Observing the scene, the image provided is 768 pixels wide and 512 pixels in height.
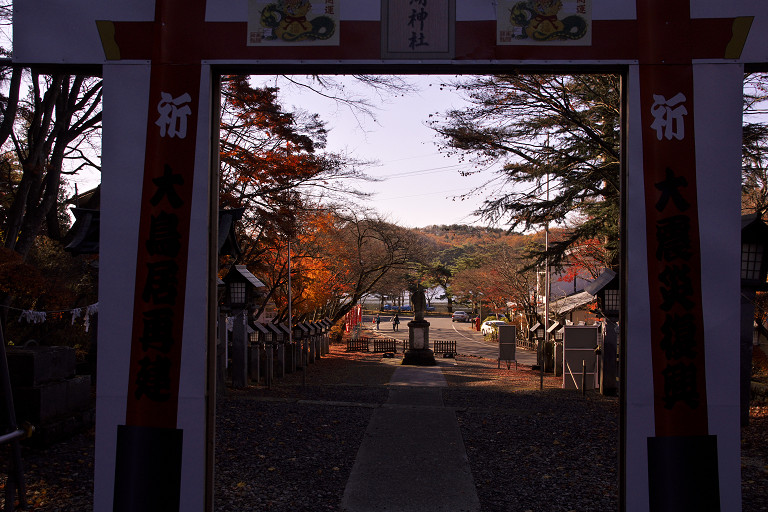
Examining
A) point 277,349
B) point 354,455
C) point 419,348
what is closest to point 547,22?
point 354,455

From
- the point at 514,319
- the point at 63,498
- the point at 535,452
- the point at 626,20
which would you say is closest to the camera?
the point at 626,20

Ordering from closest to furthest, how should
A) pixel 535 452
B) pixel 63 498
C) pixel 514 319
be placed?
pixel 63 498 → pixel 535 452 → pixel 514 319

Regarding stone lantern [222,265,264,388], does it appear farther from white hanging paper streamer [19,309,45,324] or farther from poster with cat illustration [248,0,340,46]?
poster with cat illustration [248,0,340,46]

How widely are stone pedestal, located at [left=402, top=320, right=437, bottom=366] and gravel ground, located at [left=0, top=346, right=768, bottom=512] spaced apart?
10.2 meters

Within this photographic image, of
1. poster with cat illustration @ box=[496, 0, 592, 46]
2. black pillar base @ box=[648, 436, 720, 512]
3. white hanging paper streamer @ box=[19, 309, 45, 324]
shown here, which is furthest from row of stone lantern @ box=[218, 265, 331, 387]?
poster with cat illustration @ box=[496, 0, 592, 46]

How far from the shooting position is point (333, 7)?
406 cm

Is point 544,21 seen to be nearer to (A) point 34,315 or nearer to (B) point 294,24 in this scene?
(B) point 294,24

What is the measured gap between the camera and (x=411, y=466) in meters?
6.05

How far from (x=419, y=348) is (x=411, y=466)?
1612 centimetres

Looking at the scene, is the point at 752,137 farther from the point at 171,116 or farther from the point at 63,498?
the point at 63,498

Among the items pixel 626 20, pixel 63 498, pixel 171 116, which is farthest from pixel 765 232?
pixel 63 498

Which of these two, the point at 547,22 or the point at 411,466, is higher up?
the point at 547,22

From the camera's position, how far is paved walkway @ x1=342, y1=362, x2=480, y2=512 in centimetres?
502

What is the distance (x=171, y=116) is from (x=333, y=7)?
1402mm
